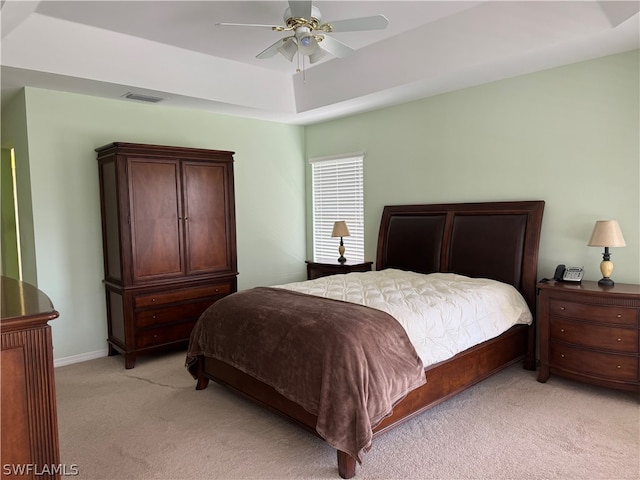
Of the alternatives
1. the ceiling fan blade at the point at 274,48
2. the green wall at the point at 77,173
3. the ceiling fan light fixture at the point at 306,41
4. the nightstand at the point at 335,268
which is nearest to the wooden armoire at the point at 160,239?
the green wall at the point at 77,173

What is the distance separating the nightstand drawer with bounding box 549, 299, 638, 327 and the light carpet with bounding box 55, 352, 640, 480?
0.61m

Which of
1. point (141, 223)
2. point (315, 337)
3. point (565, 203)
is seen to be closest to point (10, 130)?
point (141, 223)

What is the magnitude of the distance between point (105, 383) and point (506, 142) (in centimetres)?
430

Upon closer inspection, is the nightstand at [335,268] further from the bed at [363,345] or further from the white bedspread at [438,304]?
the white bedspread at [438,304]

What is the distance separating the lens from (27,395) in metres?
1.59

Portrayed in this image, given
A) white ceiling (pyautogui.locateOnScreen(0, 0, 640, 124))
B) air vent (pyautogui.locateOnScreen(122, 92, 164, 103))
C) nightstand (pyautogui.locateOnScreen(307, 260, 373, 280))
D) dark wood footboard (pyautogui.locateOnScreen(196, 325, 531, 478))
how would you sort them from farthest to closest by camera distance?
1. nightstand (pyautogui.locateOnScreen(307, 260, 373, 280))
2. air vent (pyautogui.locateOnScreen(122, 92, 164, 103))
3. white ceiling (pyautogui.locateOnScreen(0, 0, 640, 124))
4. dark wood footboard (pyautogui.locateOnScreen(196, 325, 531, 478))

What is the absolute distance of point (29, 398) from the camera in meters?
1.60

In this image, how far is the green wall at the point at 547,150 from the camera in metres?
3.52

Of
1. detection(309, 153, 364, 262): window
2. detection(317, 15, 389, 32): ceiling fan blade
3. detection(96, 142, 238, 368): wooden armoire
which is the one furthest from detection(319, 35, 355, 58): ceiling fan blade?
detection(309, 153, 364, 262): window

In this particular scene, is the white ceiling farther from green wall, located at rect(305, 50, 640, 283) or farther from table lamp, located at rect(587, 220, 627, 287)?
table lamp, located at rect(587, 220, 627, 287)

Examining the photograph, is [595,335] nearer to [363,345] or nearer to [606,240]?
[606,240]

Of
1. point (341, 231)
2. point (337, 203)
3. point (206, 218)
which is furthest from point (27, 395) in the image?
point (337, 203)

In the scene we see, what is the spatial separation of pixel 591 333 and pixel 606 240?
2.36 feet

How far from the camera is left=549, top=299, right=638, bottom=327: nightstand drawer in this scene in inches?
124
